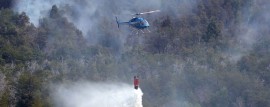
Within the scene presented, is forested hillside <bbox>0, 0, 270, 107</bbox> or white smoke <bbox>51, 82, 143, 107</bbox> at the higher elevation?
forested hillside <bbox>0, 0, 270, 107</bbox>

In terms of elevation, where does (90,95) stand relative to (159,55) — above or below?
below

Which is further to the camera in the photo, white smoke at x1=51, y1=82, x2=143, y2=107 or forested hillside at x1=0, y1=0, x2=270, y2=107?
forested hillside at x1=0, y1=0, x2=270, y2=107

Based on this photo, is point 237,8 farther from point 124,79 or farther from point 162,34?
point 124,79

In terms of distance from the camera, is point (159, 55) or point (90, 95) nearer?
point (90, 95)

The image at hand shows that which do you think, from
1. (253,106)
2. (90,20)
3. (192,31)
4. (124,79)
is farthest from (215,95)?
(90,20)
